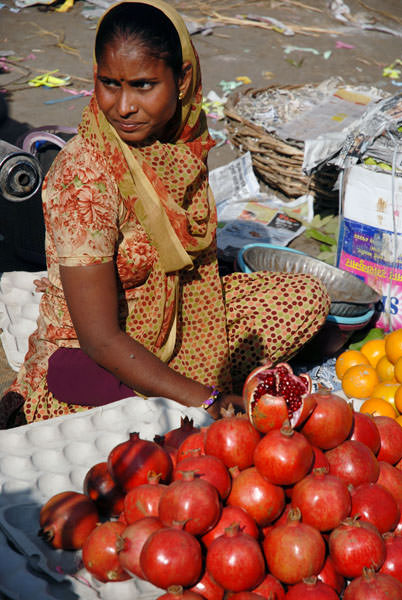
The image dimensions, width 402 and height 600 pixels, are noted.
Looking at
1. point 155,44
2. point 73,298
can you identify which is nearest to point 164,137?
point 155,44

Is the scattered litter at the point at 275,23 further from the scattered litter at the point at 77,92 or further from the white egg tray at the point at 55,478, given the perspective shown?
the white egg tray at the point at 55,478

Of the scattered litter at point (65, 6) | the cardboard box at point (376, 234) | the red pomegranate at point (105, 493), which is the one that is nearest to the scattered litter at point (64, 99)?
the scattered litter at point (65, 6)

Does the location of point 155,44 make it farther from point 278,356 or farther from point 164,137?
point 278,356

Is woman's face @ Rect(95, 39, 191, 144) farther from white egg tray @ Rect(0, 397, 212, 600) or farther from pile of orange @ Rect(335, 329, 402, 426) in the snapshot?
pile of orange @ Rect(335, 329, 402, 426)

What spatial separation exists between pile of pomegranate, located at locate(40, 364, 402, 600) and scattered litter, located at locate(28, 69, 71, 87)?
5.73 metres

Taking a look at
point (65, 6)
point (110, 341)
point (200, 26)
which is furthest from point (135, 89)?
point (65, 6)

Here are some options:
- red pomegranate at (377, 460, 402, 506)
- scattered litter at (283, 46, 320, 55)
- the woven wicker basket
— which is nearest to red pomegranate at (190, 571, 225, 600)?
red pomegranate at (377, 460, 402, 506)

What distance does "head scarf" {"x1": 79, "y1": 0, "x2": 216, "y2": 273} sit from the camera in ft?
6.75

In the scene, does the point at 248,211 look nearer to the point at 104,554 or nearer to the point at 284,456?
the point at 284,456

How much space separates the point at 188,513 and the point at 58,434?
783 mm

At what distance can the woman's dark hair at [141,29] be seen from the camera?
1846 mm

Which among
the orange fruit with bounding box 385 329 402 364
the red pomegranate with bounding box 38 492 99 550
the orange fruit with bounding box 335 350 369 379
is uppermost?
the red pomegranate with bounding box 38 492 99 550

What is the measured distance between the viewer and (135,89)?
1.94 m

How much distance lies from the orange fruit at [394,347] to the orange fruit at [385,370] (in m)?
0.03
